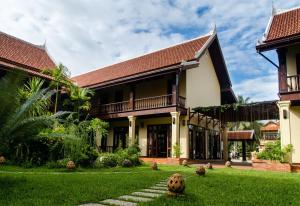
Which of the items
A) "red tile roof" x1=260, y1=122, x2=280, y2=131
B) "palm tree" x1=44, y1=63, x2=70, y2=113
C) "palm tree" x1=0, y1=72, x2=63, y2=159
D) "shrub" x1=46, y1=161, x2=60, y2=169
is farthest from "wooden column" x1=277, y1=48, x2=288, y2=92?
"red tile roof" x1=260, y1=122, x2=280, y2=131

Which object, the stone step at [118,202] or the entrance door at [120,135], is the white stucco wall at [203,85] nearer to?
the entrance door at [120,135]

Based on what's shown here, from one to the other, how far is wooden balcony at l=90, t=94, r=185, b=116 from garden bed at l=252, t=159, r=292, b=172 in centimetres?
531

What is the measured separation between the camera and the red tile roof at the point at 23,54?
18.1 meters

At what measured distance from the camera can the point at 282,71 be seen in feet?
40.3

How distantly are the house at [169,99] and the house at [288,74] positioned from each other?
4.24 metres

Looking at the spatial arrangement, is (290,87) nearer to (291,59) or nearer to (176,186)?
(291,59)

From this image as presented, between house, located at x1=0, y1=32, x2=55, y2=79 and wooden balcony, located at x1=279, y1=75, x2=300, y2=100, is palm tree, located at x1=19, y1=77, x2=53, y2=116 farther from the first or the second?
wooden balcony, located at x1=279, y1=75, x2=300, y2=100

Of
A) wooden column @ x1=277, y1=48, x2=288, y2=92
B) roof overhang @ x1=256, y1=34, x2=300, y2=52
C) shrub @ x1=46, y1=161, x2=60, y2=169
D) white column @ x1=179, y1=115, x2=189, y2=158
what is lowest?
shrub @ x1=46, y1=161, x2=60, y2=169

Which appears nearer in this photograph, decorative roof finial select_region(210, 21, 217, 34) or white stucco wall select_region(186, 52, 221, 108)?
white stucco wall select_region(186, 52, 221, 108)

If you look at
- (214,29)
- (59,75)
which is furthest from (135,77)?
(214,29)

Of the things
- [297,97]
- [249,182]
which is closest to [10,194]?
[249,182]

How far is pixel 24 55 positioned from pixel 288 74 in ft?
54.1

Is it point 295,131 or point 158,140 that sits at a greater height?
point 295,131

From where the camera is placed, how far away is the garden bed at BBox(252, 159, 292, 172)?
1102 centimetres
